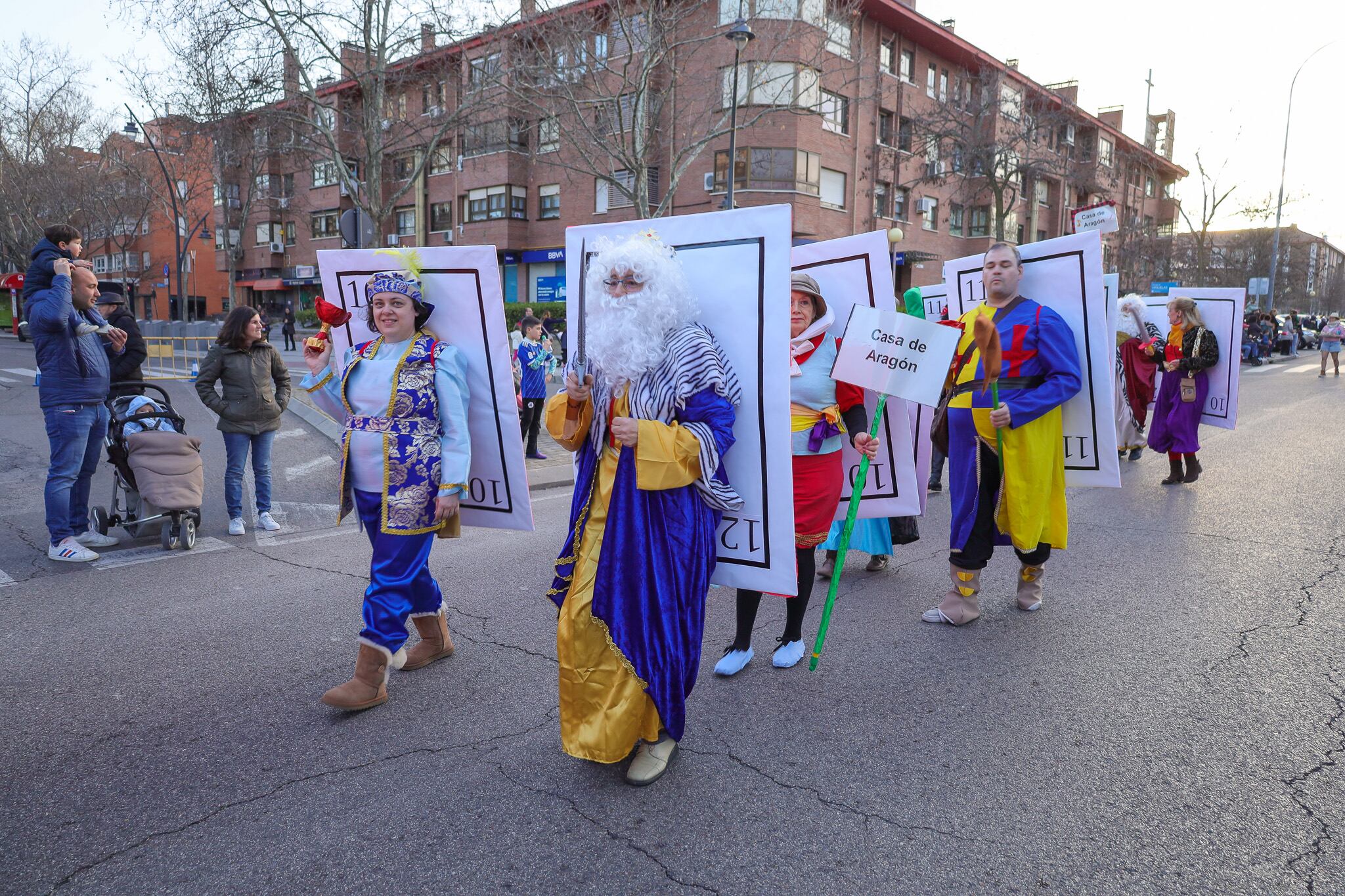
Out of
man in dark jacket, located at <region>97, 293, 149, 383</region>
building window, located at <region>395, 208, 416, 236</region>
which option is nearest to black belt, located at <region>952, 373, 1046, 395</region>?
man in dark jacket, located at <region>97, 293, 149, 383</region>

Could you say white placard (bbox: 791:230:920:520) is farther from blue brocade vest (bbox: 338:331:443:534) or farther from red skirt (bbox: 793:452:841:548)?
blue brocade vest (bbox: 338:331:443:534)

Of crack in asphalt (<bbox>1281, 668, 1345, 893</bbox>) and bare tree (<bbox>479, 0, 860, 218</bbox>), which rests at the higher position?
bare tree (<bbox>479, 0, 860, 218</bbox>)

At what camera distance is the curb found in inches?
348

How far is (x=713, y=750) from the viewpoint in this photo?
3.20 metres

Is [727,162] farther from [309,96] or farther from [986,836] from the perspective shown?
[986,836]

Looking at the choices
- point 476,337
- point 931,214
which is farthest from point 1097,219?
point 931,214

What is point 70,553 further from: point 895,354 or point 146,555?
point 895,354

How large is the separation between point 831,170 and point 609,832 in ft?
106

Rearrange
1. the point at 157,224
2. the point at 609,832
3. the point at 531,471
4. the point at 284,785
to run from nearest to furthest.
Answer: the point at 609,832, the point at 284,785, the point at 531,471, the point at 157,224

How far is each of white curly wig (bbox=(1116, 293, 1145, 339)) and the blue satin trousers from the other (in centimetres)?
854

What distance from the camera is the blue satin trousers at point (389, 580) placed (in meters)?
3.45

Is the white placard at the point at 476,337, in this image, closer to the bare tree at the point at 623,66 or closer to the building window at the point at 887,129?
the bare tree at the point at 623,66

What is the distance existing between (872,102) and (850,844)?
34504mm

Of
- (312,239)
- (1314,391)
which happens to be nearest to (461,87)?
(1314,391)
